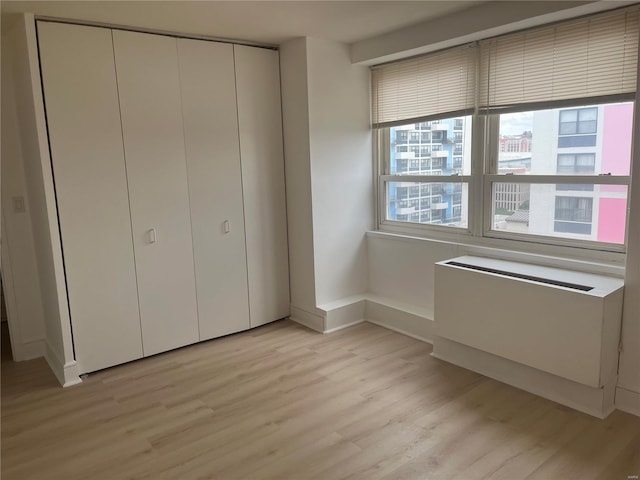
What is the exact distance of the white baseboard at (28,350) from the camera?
3.78 meters

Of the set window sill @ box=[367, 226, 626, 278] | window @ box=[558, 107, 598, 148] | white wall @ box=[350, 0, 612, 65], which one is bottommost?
window sill @ box=[367, 226, 626, 278]

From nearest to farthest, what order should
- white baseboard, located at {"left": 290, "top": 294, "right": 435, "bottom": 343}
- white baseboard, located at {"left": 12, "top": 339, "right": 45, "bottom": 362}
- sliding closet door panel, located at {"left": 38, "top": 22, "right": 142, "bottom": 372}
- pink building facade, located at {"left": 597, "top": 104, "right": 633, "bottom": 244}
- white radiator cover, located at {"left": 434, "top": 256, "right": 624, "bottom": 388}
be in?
1. white radiator cover, located at {"left": 434, "top": 256, "right": 624, "bottom": 388}
2. pink building facade, located at {"left": 597, "top": 104, "right": 633, "bottom": 244}
3. sliding closet door panel, located at {"left": 38, "top": 22, "right": 142, "bottom": 372}
4. white baseboard, located at {"left": 12, "top": 339, "right": 45, "bottom": 362}
5. white baseboard, located at {"left": 290, "top": 294, "right": 435, "bottom": 343}

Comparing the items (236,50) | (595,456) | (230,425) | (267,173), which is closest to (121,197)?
(267,173)

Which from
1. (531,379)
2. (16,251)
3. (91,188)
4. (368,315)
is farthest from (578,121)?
(16,251)

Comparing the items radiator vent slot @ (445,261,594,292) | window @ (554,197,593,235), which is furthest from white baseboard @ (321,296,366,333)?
window @ (554,197,593,235)

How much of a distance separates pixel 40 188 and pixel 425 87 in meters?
2.97

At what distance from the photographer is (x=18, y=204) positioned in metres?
3.64

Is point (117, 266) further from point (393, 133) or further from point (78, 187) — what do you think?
point (393, 133)

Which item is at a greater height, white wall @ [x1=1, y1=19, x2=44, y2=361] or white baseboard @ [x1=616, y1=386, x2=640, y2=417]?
white wall @ [x1=1, y1=19, x2=44, y2=361]

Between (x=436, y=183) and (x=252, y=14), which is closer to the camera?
(x=252, y=14)

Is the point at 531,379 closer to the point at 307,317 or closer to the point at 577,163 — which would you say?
the point at 577,163

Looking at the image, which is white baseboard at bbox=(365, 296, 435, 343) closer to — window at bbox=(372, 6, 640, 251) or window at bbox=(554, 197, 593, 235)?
window at bbox=(372, 6, 640, 251)

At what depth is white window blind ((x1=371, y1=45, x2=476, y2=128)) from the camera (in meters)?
3.62

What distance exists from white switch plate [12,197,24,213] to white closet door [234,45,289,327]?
1.69 metres
